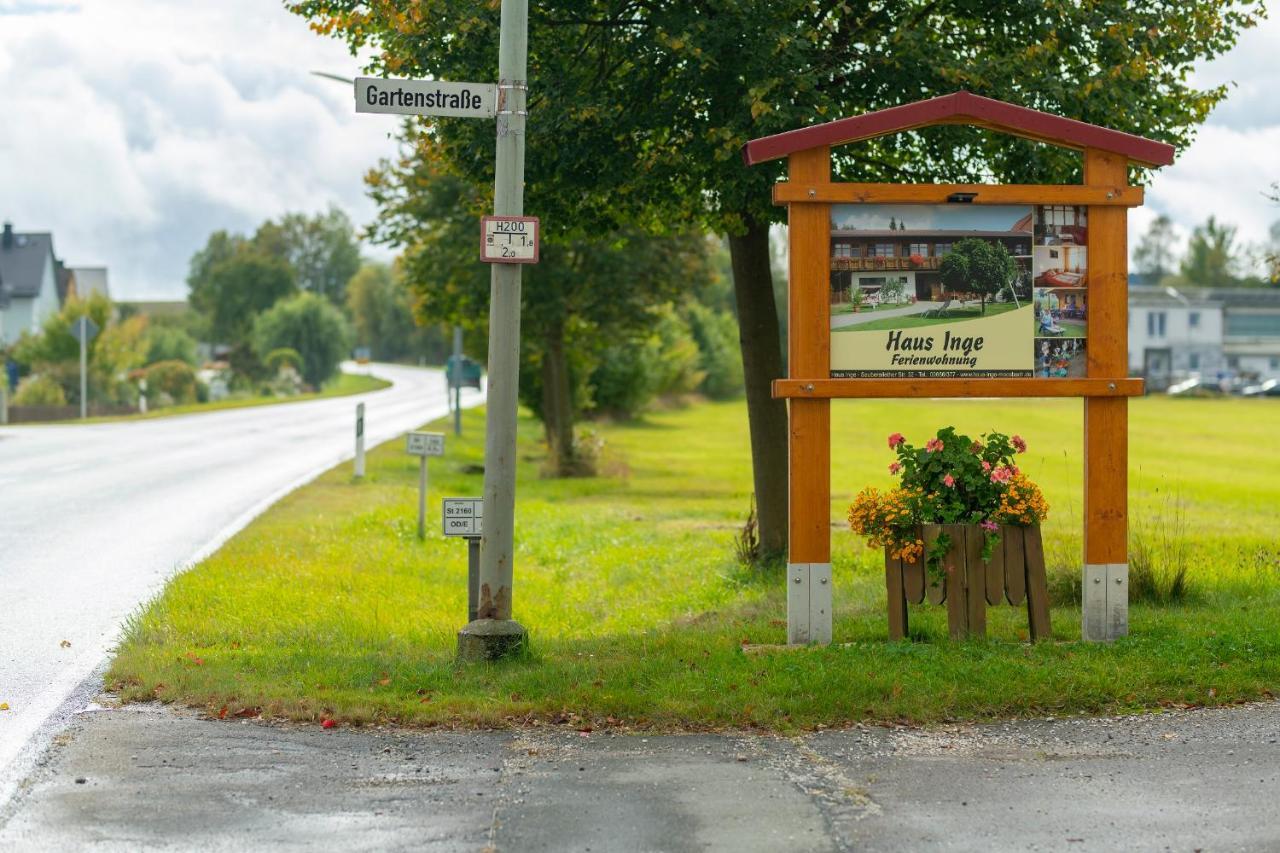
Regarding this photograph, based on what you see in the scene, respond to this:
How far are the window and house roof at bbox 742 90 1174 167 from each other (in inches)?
4311

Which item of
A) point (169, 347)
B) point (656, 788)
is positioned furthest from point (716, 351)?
point (656, 788)

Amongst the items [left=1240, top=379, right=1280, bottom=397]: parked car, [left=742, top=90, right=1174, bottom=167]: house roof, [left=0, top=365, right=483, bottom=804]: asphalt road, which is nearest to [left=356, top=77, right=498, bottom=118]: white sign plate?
[left=742, top=90, right=1174, bottom=167]: house roof

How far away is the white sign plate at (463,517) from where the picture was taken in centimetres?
921

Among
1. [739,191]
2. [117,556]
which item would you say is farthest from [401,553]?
[739,191]

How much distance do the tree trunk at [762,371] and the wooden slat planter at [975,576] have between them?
14.5ft

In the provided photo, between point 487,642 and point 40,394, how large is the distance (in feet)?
150

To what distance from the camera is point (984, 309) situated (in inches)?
360

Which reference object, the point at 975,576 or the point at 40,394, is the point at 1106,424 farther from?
the point at 40,394

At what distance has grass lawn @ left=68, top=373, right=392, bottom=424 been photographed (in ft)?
158

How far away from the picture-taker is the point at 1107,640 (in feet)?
30.6

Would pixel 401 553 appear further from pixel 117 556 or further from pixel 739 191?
pixel 739 191

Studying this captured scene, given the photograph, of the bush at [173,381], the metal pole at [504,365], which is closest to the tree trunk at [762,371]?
the metal pole at [504,365]

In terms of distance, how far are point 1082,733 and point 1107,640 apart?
2084 mm

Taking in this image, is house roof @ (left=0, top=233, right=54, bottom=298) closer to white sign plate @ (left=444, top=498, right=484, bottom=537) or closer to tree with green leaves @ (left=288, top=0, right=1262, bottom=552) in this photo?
tree with green leaves @ (left=288, top=0, right=1262, bottom=552)
